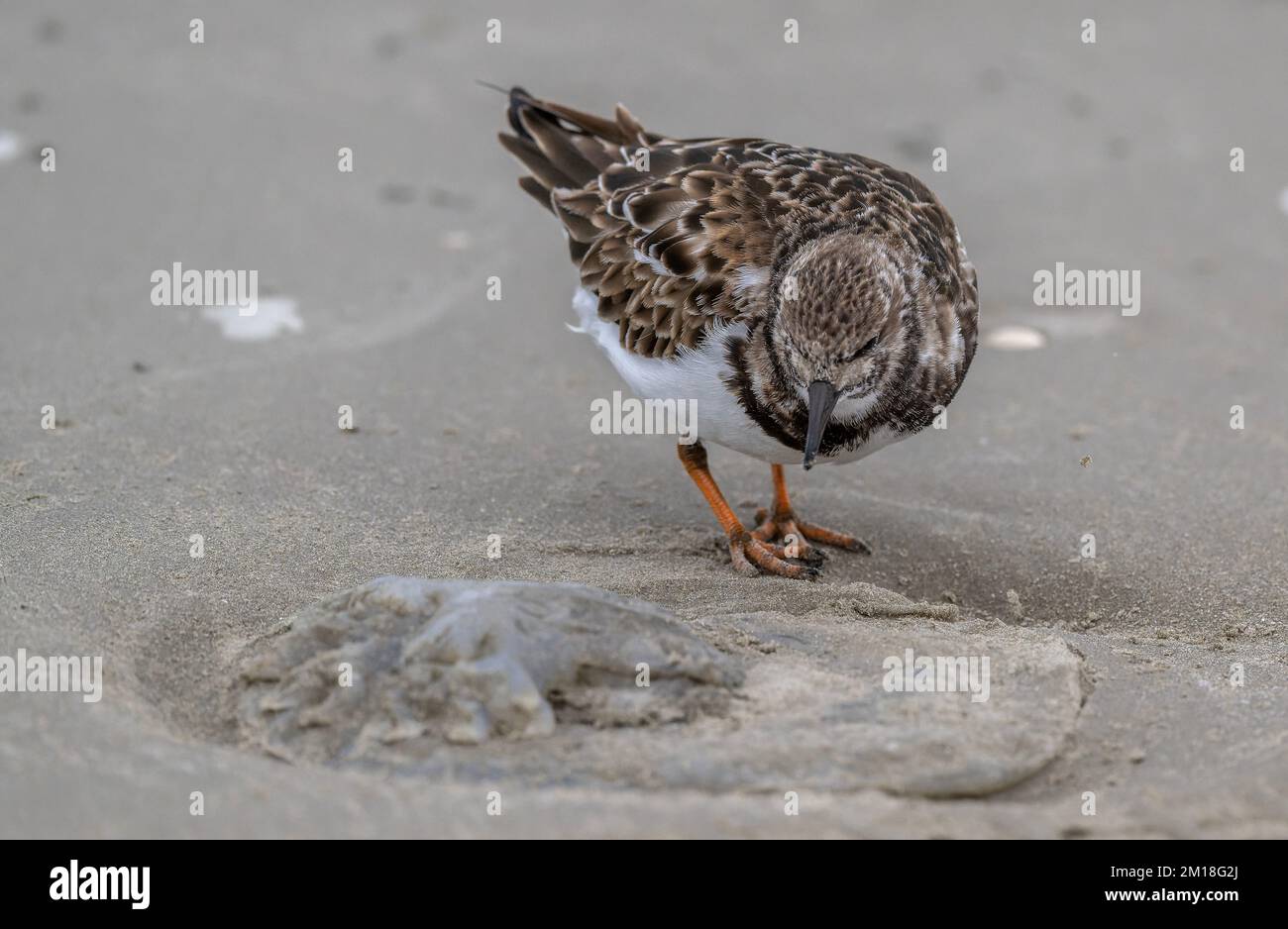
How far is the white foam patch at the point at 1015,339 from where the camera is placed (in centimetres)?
635

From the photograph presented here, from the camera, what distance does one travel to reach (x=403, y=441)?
5.36m

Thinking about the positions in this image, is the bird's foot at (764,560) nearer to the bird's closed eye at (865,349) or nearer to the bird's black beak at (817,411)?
the bird's black beak at (817,411)

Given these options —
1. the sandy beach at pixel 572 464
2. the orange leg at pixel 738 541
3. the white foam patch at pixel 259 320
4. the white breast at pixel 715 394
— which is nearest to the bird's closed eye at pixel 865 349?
the white breast at pixel 715 394

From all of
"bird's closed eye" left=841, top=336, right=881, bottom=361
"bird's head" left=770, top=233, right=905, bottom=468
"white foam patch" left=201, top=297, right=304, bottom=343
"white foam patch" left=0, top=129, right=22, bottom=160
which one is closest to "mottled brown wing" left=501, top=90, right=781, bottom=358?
"bird's head" left=770, top=233, right=905, bottom=468

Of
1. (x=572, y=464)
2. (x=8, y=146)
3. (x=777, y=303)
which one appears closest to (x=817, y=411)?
(x=777, y=303)

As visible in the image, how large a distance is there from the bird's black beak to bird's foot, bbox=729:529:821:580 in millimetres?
653

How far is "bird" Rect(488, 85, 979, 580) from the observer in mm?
4156

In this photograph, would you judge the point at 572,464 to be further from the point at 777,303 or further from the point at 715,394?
the point at 777,303

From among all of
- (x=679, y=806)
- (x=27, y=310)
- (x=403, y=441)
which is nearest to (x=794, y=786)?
(x=679, y=806)

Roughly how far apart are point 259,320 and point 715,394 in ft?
8.37

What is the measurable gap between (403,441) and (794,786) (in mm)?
2602

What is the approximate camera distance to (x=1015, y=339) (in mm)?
6410

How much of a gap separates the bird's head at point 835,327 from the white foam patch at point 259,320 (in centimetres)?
267

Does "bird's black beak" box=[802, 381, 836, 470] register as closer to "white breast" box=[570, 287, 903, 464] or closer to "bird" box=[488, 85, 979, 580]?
"bird" box=[488, 85, 979, 580]
